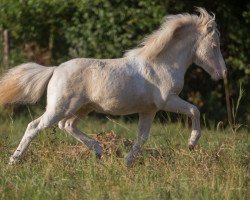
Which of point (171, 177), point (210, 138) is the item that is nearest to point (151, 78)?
point (171, 177)

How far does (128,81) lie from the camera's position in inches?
337

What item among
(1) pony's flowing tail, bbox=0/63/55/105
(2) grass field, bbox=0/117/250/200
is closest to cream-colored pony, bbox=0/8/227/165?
(1) pony's flowing tail, bbox=0/63/55/105

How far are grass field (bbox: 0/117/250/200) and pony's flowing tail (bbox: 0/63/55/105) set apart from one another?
488mm

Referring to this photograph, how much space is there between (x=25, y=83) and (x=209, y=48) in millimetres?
2091

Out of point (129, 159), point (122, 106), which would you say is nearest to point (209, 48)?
point (122, 106)

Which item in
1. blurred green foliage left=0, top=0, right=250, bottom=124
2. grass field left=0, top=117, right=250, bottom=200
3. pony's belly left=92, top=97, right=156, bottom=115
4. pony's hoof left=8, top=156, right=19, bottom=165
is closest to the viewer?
grass field left=0, top=117, right=250, bottom=200

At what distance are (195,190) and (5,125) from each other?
713 centimetres

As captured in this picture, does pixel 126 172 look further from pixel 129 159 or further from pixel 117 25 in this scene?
pixel 117 25

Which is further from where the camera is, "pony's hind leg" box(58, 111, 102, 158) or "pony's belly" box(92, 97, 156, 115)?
"pony's hind leg" box(58, 111, 102, 158)

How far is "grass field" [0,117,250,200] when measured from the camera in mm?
6824

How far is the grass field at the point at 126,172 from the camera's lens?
6.82 metres

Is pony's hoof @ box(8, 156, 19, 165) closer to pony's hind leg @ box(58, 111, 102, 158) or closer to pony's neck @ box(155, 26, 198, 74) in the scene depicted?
pony's hind leg @ box(58, 111, 102, 158)

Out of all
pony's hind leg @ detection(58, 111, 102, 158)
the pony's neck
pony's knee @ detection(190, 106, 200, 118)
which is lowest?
pony's hind leg @ detection(58, 111, 102, 158)

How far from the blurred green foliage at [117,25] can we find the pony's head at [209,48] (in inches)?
217
